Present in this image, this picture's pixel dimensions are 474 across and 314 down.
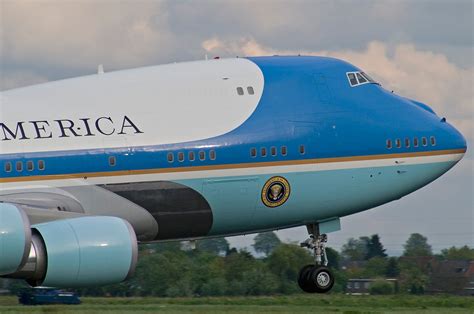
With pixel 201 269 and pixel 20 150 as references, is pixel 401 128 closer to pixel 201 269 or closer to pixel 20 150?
pixel 20 150

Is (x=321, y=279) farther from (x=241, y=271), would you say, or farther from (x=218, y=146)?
(x=241, y=271)

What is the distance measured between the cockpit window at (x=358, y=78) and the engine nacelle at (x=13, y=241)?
12.2 metres

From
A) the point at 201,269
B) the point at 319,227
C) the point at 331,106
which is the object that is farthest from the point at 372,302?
the point at 201,269

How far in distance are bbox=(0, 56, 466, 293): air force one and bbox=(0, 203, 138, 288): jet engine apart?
260cm

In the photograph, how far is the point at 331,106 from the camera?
139 feet

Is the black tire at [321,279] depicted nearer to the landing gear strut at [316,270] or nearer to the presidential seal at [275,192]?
the landing gear strut at [316,270]

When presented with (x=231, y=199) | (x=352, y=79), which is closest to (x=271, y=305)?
(x=231, y=199)

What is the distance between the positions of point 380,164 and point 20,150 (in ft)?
32.1

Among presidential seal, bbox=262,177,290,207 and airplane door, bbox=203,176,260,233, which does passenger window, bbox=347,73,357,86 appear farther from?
airplane door, bbox=203,176,260,233

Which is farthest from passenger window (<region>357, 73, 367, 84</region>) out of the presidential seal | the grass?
the grass

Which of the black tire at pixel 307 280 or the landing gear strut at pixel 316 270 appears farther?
the black tire at pixel 307 280

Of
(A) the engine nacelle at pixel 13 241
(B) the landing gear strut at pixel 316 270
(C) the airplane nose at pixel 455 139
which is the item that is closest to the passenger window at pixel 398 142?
(C) the airplane nose at pixel 455 139

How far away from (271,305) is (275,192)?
4088mm

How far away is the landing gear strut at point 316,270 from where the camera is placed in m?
42.8
